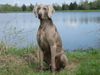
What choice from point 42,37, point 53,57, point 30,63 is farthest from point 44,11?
point 30,63

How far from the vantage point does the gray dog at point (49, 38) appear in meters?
8.24

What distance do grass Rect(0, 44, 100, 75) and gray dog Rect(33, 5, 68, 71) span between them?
306 millimetres

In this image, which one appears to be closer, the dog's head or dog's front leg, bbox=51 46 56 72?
the dog's head

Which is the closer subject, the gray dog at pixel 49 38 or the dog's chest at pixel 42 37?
the gray dog at pixel 49 38

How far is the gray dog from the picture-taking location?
8.24 metres

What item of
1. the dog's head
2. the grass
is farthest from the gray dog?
the grass

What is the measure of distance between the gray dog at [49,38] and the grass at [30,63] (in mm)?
306

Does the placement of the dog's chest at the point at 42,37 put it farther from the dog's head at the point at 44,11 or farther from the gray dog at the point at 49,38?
the dog's head at the point at 44,11

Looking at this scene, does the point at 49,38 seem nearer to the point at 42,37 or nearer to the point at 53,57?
the point at 42,37

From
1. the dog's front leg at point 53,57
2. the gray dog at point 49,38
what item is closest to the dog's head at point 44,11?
the gray dog at point 49,38

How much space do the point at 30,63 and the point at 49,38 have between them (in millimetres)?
1223

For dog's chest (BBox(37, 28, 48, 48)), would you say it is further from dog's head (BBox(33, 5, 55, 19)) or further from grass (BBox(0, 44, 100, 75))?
grass (BBox(0, 44, 100, 75))

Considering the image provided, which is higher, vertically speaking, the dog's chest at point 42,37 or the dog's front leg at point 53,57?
the dog's chest at point 42,37

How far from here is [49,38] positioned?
27.7 ft
